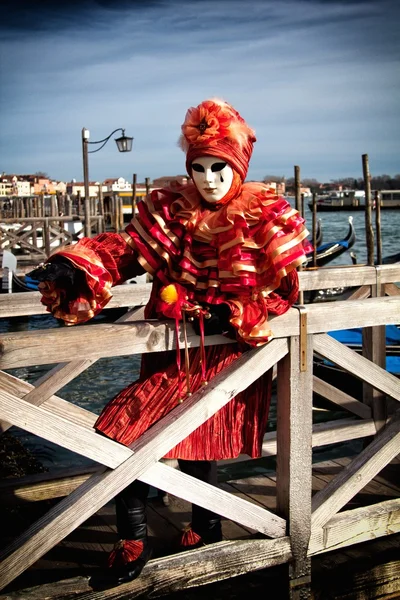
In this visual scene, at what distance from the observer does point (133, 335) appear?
189 centimetres

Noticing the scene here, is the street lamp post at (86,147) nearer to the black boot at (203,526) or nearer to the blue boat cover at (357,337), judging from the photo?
the blue boat cover at (357,337)

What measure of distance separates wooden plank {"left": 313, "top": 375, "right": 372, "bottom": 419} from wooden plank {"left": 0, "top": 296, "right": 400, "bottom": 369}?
0.87m

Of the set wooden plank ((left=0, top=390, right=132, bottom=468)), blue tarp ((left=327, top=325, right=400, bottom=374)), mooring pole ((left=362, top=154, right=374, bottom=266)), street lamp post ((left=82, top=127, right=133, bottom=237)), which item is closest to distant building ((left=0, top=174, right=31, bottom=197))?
street lamp post ((left=82, top=127, right=133, bottom=237))

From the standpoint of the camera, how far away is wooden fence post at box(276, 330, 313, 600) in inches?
84.0

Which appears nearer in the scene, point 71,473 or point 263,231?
point 263,231

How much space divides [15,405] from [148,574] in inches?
27.0

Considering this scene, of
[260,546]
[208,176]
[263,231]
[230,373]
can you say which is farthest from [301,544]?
[208,176]

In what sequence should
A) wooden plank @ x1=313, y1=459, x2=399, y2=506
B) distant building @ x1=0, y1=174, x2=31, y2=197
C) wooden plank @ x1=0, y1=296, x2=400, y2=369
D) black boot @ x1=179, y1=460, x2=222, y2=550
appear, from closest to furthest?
1. wooden plank @ x1=0, y1=296, x2=400, y2=369
2. black boot @ x1=179, y1=460, x2=222, y2=550
3. wooden plank @ x1=313, y1=459, x2=399, y2=506
4. distant building @ x1=0, y1=174, x2=31, y2=197

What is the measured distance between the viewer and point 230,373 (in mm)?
2031

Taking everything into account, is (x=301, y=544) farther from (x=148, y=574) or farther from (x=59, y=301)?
(x=59, y=301)

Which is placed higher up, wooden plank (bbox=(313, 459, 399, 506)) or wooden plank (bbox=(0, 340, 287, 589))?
wooden plank (bbox=(0, 340, 287, 589))

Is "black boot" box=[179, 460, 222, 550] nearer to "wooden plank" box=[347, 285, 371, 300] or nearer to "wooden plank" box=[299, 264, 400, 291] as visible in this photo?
"wooden plank" box=[299, 264, 400, 291]

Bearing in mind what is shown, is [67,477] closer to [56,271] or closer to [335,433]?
[335,433]

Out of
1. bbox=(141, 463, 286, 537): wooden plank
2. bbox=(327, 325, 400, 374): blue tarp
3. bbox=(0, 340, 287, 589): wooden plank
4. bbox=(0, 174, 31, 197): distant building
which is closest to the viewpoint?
bbox=(0, 340, 287, 589): wooden plank
